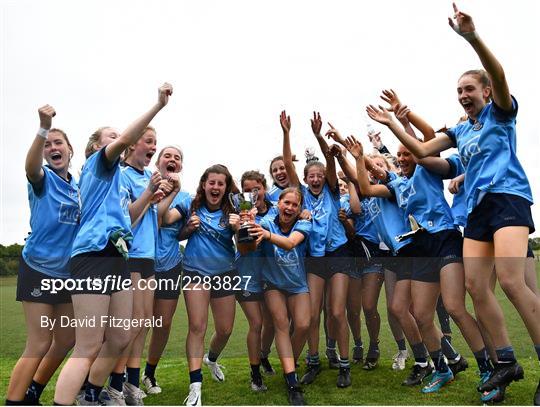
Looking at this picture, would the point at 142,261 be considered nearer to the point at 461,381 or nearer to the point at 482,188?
the point at 482,188

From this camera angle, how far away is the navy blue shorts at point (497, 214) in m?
3.87

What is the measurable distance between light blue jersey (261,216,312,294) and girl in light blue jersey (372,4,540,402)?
160cm

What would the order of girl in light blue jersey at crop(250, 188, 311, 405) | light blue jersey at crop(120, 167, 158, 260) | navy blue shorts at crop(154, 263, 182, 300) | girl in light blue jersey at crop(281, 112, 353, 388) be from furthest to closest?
1. girl in light blue jersey at crop(281, 112, 353, 388)
2. navy blue shorts at crop(154, 263, 182, 300)
3. girl in light blue jersey at crop(250, 188, 311, 405)
4. light blue jersey at crop(120, 167, 158, 260)

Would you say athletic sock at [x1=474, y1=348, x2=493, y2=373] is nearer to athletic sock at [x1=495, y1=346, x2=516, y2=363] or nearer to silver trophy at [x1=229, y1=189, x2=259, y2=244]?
athletic sock at [x1=495, y1=346, x2=516, y2=363]

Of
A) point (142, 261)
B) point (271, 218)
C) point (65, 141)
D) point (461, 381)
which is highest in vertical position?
point (65, 141)

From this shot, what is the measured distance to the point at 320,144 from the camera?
18.9ft

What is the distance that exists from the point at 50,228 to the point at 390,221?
3.39 meters

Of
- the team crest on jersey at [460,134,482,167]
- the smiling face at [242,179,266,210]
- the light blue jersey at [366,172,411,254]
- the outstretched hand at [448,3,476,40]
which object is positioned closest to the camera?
the outstretched hand at [448,3,476,40]

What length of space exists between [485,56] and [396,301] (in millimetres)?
2643

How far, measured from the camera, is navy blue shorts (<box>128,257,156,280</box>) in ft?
15.3

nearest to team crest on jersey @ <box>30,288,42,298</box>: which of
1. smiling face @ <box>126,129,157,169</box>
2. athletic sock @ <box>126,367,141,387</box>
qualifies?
athletic sock @ <box>126,367,141,387</box>

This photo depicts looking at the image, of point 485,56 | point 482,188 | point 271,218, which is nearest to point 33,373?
point 271,218

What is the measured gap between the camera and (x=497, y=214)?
A: 3.92 m

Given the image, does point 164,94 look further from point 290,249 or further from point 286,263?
point 286,263
